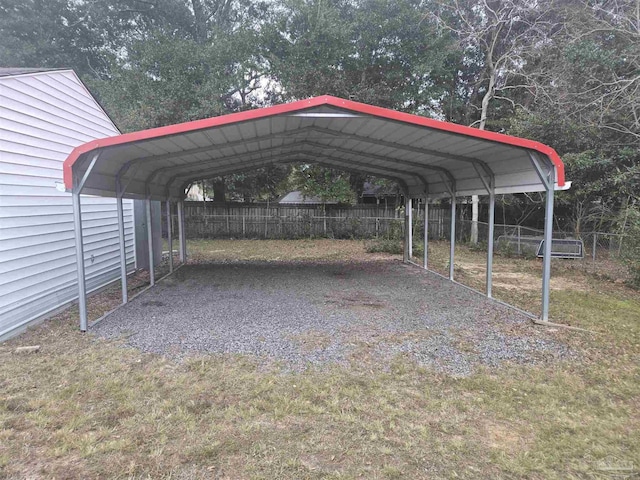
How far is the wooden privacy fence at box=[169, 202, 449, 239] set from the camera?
15734mm

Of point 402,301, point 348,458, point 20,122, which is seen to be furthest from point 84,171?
point 402,301

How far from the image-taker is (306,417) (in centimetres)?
269

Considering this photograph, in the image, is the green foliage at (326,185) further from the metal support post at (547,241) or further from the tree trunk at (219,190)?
the metal support post at (547,241)

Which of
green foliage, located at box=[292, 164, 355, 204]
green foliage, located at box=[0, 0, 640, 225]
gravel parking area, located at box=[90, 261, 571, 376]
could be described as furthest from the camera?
green foliage, located at box=[292, 164, 355, 204]

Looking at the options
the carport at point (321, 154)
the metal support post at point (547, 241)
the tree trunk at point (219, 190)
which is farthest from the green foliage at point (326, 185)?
the metal support post at point (547, 241)

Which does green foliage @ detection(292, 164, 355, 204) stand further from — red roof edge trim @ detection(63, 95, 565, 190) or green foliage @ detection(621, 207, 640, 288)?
red roof edge trim @ detection(63, 95, 565, 190)

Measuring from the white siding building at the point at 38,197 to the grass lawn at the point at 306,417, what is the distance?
929 mm

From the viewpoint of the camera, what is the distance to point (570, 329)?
4633mm

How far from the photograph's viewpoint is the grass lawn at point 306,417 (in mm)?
2188

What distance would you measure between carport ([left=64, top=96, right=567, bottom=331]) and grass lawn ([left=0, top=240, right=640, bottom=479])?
148cm

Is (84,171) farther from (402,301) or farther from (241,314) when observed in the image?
(402,301)

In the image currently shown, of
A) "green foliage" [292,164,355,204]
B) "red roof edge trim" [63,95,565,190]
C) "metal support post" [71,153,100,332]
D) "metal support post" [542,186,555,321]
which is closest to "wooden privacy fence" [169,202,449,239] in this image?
"green foliage" [292,164,355,204]

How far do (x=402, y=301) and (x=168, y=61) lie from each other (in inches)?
513

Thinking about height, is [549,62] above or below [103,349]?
Result: above
